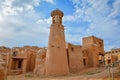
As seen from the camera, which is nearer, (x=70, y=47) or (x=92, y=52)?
(x=70, y=47)

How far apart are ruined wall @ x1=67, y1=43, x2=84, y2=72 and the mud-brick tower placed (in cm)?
433

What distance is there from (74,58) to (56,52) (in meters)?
6.42

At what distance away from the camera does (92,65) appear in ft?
106

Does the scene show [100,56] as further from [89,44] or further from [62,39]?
[62,39]

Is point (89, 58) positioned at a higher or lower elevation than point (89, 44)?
lower

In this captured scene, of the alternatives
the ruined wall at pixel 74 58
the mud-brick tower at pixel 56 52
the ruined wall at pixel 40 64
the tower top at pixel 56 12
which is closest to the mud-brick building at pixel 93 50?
the ruined wall at pixel 74 58

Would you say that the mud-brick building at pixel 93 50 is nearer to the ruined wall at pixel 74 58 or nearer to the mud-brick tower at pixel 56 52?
the ruined wall at pixel 74 58

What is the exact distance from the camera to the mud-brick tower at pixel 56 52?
23594 millimetres

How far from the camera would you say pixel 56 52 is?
24250 mm

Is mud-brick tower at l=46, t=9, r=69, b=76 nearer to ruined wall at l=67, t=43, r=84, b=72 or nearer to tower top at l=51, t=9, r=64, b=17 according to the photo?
tower top at l=51, t=9, r=64, b=17

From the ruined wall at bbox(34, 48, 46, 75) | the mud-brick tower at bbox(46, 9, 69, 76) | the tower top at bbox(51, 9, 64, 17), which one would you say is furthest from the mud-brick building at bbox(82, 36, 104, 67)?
the ruined wall at bbox(34, 48, 46, 75)

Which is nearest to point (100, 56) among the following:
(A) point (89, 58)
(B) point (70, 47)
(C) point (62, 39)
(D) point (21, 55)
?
(A) point (89, 58)

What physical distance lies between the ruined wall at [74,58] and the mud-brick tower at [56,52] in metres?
4.33

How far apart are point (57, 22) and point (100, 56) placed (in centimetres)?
1468
